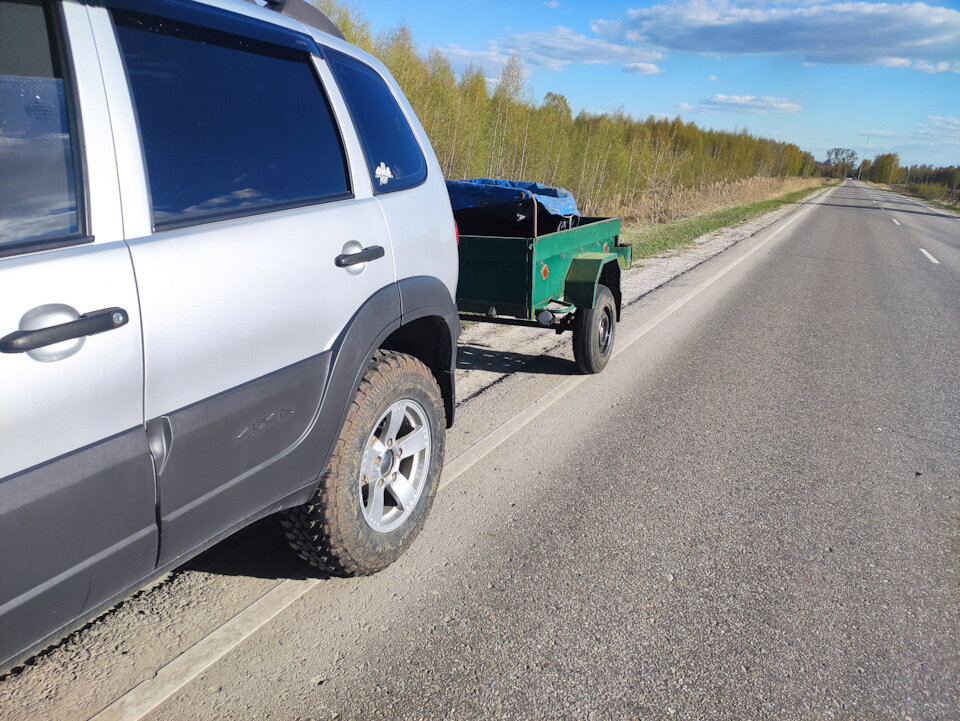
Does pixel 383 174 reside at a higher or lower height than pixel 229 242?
higher

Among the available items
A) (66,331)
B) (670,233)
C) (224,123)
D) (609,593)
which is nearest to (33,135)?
(66,331)

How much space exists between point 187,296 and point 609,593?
6.80 feet

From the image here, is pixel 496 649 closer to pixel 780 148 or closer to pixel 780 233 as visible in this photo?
pixel 780 233

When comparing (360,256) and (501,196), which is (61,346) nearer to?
(360,256)

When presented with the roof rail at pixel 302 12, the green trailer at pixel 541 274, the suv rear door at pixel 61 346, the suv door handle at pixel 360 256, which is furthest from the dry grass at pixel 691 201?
the suv rear door at pixel 61 346

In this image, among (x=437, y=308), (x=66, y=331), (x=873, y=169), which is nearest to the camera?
(x=66, y=331)

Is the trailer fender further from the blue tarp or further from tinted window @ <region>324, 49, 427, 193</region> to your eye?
tinted window @ <region>324, 49, 427, 193</region>

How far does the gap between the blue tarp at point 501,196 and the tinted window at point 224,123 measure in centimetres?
305

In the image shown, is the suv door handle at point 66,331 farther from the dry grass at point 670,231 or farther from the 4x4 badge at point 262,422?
the dry grass at point 670,231

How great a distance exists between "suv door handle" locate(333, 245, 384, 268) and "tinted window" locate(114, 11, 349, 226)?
0.76 feet

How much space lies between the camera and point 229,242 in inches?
82.0

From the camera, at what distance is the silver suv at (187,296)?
5.19ft

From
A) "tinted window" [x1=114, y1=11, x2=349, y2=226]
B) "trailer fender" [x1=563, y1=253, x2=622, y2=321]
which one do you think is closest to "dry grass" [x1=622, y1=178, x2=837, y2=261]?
"trailer fender" [x1=563, y1=253, x2=622, y2=321]

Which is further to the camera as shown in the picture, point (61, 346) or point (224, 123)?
point (224, 123)
